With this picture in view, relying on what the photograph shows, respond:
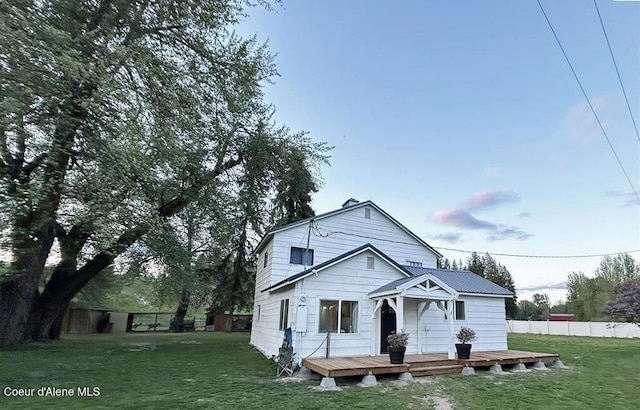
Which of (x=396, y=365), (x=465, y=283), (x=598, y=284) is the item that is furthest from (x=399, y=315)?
(x=598, y=284)

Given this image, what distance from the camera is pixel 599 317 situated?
32000 mm

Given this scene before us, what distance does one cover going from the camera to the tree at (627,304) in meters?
15.4

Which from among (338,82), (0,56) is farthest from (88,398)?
(338,82)

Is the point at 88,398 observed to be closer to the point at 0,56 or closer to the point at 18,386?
the point at 18,386

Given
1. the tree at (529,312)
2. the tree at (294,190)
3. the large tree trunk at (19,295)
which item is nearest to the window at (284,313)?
the tree at (294,190)

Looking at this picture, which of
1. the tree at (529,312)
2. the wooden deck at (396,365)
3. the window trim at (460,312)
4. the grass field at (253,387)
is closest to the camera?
the grass field at (253,387)

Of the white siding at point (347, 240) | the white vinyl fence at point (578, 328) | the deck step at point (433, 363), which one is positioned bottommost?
the white vinyl fence at point (578, 328)

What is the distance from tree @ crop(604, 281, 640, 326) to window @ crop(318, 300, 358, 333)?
14039 mm

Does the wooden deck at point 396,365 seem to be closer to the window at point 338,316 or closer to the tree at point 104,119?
the window at point 338,316

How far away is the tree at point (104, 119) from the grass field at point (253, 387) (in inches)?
102

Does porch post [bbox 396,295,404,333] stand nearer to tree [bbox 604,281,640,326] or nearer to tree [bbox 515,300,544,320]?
tree [bbox 604,281,640,326]

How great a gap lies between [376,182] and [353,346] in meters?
10.1

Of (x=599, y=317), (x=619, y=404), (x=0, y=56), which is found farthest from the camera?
(x=599, y=317)

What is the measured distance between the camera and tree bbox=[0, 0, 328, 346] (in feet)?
20.6
